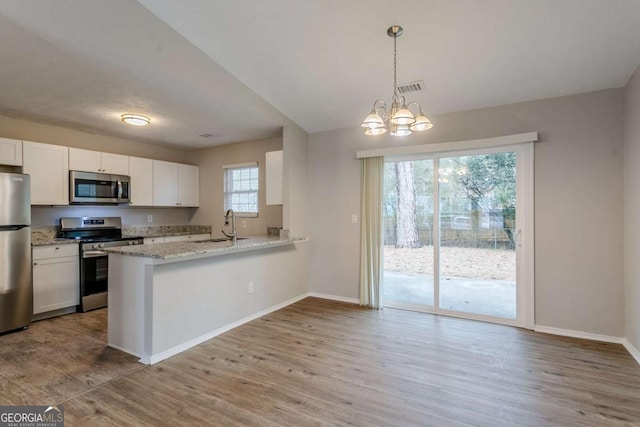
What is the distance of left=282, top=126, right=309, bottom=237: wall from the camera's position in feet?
14.6

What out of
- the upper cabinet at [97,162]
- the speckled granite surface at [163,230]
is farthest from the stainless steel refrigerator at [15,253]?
the speckled granite surface at [163,230]

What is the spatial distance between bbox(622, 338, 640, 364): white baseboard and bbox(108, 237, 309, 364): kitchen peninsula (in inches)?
142

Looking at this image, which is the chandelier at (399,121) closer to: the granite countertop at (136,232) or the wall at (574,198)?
the wall at (574,198)

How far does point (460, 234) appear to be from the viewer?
3.89 meters

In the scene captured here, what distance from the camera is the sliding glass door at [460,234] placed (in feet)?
11.8

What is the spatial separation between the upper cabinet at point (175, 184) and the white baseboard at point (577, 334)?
545 cm

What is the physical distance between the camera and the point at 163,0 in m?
2.58

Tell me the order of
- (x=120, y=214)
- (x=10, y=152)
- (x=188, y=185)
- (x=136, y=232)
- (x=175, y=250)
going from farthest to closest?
(x=188, y=185) → (x=136, y=232) → (x=120, y=214) → (x=10, y=152) → (x=175, y=250)

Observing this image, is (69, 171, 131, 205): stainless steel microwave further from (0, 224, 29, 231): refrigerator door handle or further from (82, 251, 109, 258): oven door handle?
(0, 224, 29, 231): refrigerator door handle

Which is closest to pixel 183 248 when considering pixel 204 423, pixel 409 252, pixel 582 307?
pixel 204 423

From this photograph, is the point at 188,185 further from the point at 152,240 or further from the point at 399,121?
the point at 399,121

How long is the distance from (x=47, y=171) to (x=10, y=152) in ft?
1.29

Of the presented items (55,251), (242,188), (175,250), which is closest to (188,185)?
(242,188)

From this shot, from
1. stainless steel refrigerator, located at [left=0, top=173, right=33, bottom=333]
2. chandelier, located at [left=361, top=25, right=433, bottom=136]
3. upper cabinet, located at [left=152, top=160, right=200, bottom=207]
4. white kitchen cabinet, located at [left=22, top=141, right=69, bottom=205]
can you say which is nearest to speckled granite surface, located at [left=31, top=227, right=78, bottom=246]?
stainless steel refrigerator, located at [left=0, top=173, right=33, bottom=333]
